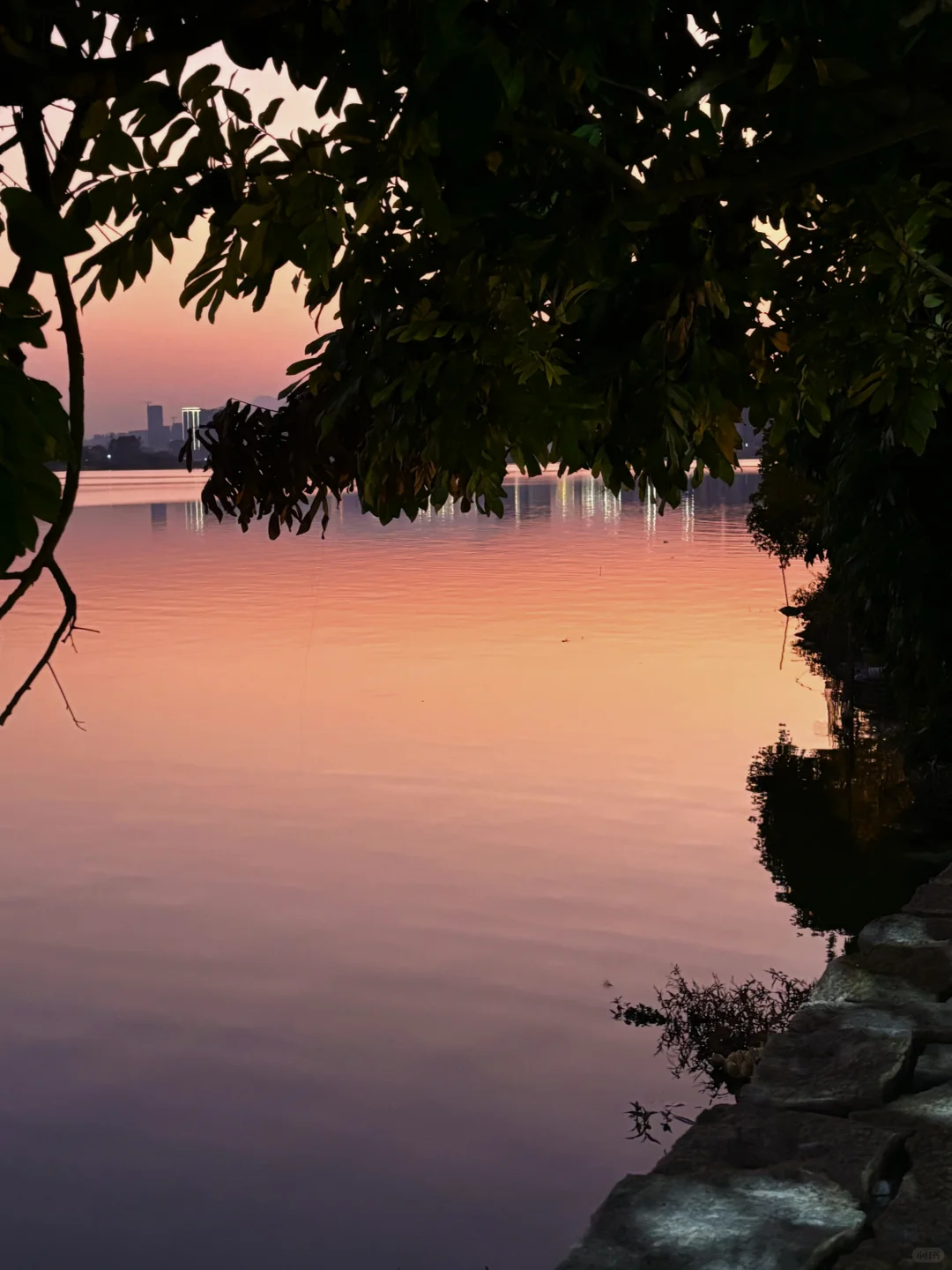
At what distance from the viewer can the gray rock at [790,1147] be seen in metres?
4.41

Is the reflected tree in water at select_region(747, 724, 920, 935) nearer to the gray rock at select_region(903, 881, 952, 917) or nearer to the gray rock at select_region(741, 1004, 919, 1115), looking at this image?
the gray rock at select_region(903, 881, 952, 917)

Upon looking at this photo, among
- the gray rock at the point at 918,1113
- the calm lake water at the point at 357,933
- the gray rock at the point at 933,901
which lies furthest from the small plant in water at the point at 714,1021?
the gray rock at the point at 918,1113

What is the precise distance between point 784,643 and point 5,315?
39797mm

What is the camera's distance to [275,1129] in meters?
12.7

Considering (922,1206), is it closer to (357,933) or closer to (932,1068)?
(932,1068)

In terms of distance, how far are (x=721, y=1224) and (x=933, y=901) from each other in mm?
3750

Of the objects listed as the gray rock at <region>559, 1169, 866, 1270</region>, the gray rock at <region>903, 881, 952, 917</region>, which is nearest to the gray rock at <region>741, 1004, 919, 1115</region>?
the gray rock at <region>559, 1169, 866, 1270</region>

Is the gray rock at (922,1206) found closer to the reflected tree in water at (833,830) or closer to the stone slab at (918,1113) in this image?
the stone slab at (918,1113)

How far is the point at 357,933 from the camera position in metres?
17.1

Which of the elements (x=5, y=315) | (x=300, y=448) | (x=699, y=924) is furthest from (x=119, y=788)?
(x=5, y=315)

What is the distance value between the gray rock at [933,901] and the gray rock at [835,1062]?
144 centimetres

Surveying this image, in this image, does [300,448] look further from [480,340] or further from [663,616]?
[663,616]

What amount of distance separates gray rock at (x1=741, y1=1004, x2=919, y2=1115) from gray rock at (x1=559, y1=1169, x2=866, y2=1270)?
2.15 feet

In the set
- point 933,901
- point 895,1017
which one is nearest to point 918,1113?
point 895,1017
